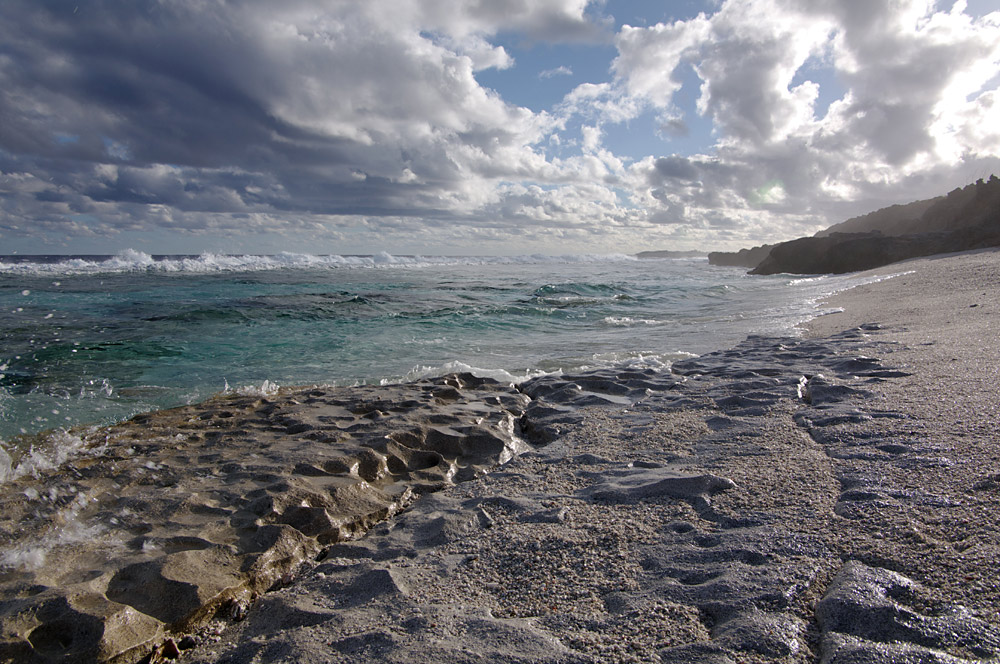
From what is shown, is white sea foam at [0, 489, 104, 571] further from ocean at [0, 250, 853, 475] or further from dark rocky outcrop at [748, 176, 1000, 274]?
dark rocky outcrop at [748, 176, 1000, 274]

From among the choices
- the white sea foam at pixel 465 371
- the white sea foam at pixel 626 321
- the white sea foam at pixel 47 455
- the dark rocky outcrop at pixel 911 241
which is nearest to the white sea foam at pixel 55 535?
the white sea foam at pixel 47 455

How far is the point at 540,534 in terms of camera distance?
8.36 feet

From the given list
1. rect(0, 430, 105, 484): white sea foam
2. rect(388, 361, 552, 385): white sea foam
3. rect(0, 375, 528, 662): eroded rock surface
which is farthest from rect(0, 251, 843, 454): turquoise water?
rect(0, 375, 528, 662): eroded rock surface

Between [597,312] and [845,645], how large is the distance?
13208 millimetres

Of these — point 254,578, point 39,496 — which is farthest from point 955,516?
point 39,496

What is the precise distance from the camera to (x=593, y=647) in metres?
1.69

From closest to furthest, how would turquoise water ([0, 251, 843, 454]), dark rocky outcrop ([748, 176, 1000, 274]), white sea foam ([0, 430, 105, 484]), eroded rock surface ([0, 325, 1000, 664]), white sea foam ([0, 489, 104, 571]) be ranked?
eroded rock surface ([0, 325, 1000, 664]) < white sea foam ([0, 489, 104, 571]) < white sea foam ([0, 430, 105, 484]) < turquoise water ([0, 251, 843, 454]) < dark rocky outcrop ([748, 176, 1000, 274])

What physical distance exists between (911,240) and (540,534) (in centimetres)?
3345

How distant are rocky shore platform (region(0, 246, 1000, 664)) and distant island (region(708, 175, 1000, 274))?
26.1 metres

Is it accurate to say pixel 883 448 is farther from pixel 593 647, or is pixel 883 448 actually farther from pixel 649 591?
pixel 593 647

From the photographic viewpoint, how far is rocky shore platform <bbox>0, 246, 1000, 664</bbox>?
1743mm

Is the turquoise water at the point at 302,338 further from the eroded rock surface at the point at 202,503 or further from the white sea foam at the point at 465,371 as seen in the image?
the eroded rock surface at the point at 202,503

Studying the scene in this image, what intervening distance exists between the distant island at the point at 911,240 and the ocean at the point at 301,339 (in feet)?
44.8

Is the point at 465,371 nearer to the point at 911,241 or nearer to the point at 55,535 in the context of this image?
the point at 55,535
